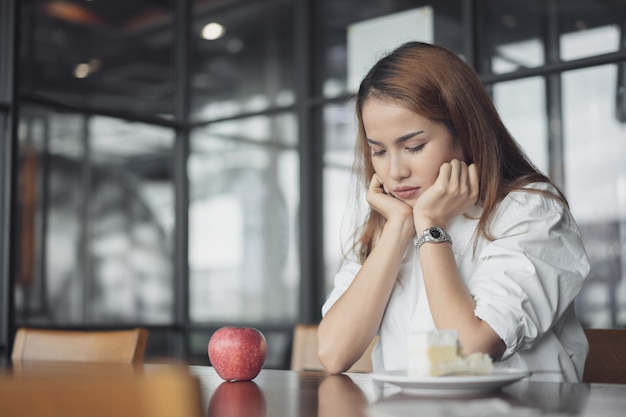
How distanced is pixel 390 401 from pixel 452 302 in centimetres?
56

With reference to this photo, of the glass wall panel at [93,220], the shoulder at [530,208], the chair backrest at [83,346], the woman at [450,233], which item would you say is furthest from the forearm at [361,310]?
the glass wall panel at [93,220]

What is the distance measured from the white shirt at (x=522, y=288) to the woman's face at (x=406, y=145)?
0.14m

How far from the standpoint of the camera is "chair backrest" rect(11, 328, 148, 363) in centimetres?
200

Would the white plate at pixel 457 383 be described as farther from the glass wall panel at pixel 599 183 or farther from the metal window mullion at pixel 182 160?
the metal window mullion at pixel 182 160

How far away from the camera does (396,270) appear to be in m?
1.72

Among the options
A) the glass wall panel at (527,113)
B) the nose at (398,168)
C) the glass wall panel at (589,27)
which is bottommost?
the nose at (398,168)

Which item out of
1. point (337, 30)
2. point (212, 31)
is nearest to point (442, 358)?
point (337, 30)

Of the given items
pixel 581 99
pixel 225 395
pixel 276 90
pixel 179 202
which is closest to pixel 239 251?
pixel 179 202

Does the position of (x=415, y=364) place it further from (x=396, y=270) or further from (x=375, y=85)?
(x=375, y=85)

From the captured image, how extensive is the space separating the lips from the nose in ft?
0.13

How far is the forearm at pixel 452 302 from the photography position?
4.80 feet

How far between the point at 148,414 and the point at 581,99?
327 cm

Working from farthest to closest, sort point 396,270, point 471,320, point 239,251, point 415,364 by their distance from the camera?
1. point 239,251
2. point 396,270
3. point 471,320
4. point 415,364

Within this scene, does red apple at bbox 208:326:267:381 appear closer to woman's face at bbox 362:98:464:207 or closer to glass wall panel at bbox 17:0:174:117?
woman's face at bbox 362:98:464:207
